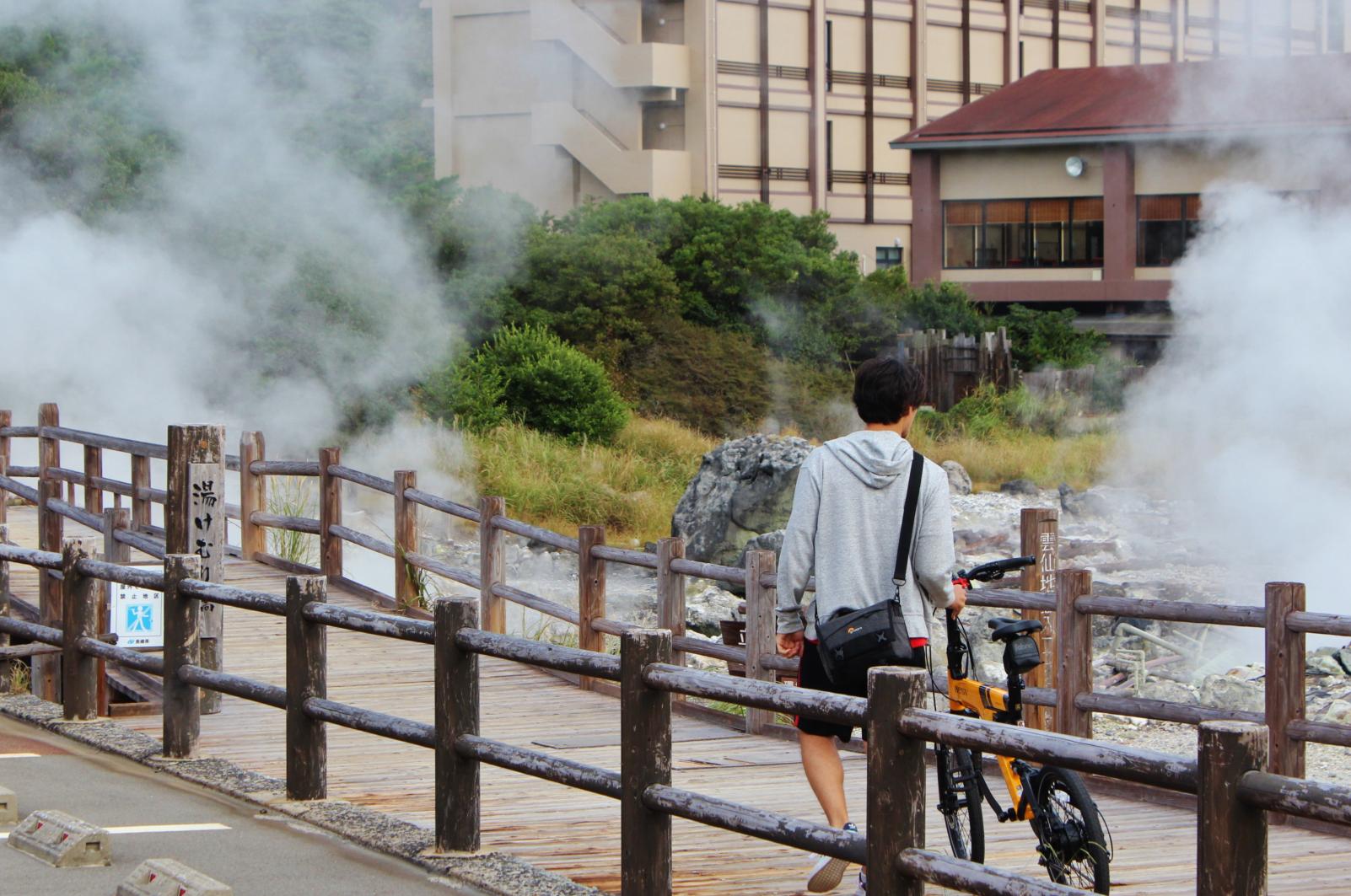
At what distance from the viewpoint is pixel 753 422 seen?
95.8 feet

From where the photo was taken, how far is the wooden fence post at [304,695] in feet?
22.7

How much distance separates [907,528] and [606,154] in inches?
1248

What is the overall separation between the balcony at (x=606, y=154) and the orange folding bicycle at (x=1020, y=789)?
30.2 metres

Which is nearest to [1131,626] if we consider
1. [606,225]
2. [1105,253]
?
[606,225]

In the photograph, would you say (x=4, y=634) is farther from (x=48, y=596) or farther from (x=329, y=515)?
(x=329, y=515)

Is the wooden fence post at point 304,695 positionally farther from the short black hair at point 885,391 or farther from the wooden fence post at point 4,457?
the wooden fence post at point 4,457

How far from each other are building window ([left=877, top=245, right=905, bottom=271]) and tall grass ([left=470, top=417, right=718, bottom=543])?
57.4ft

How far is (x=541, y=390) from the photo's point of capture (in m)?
25.3

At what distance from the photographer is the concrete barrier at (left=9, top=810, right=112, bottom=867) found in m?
5.84

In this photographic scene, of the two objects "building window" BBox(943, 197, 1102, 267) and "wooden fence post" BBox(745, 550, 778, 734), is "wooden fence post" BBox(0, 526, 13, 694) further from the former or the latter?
"building window" BBox(943, 197, 1102, 267)

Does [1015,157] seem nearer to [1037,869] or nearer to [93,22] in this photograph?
[93,22]

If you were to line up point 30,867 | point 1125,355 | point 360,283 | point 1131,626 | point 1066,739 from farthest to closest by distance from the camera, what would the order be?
point 1125,355, point 360,283, point 1131,626, point 30,867, point 1066,739

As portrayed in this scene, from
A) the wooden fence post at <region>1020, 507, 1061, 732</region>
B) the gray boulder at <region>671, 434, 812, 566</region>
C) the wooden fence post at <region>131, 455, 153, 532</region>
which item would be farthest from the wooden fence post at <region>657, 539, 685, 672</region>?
the gray boulder at <region>671, 434, 812, 566</region>

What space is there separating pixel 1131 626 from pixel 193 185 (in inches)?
467
